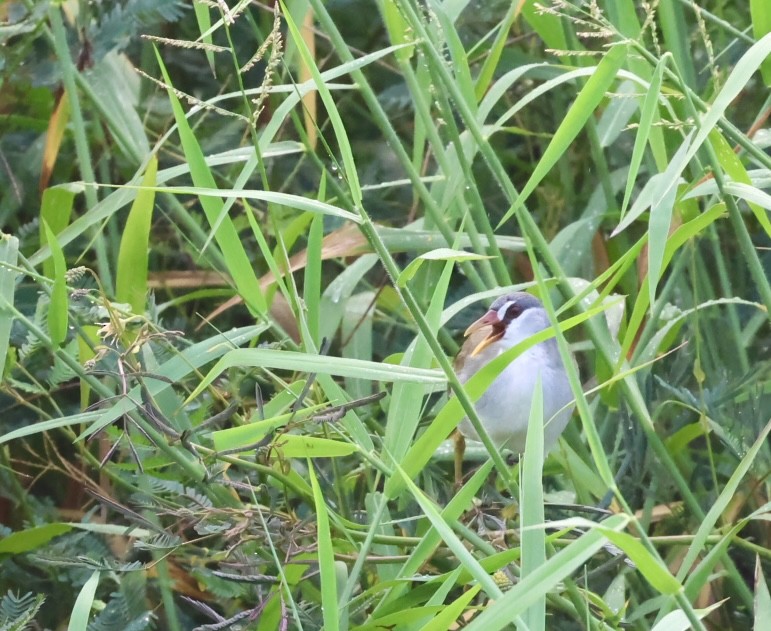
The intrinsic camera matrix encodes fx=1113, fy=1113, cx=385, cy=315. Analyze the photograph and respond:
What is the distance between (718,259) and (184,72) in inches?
56.4

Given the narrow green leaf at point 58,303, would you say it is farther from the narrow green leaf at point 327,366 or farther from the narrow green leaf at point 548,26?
the narrow green leaf at point 548,26

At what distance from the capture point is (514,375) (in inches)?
72.3

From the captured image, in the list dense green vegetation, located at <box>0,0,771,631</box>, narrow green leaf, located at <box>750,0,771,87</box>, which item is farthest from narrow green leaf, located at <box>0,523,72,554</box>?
narrow green leaf, located at <box>750,0,771,87</box>

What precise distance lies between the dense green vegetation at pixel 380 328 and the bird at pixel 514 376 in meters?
0.07

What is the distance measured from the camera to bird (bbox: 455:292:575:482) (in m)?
1.79

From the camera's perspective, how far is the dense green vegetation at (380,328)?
127 cm

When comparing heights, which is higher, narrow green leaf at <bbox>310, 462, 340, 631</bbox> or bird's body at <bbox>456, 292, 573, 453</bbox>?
narrow green leaf at <bbox>310, 462, 340, 631</bbox>

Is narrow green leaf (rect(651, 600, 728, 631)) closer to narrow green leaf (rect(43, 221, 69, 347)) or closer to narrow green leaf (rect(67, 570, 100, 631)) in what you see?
narrow green leaf (rect(67, 570, 100, 631))

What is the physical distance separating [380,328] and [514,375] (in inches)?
25.8

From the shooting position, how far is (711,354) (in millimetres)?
1967

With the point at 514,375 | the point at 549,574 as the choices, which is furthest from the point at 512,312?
the point at 549,574

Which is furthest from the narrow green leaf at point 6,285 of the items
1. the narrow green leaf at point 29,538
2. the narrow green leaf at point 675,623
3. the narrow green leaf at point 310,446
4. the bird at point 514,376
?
the narrow green leaf at point 675,623

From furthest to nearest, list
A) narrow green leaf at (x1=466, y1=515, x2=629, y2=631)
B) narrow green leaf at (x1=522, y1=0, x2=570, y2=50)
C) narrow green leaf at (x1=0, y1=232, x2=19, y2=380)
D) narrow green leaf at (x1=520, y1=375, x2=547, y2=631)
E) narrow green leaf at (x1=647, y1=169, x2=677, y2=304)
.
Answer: narrow green leaf at (x1=522, y1=0, x2=570, y2=50), narrow green leaf at (x1=0, y1=232, x2=19, y2=380), narrow green leaf at (x1=647, y1=169, x2=677, y2=304), narrow green leaf at (x1=520, y1=375, x2=547, y2=631), narrow green leaf at (x1=466, y1=515, x2=629, y2=631)

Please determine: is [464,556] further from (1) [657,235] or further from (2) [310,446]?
(1) [657,235]
